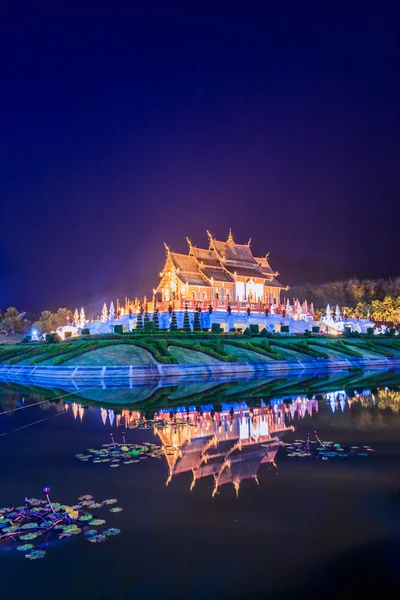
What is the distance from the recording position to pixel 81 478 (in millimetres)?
10109

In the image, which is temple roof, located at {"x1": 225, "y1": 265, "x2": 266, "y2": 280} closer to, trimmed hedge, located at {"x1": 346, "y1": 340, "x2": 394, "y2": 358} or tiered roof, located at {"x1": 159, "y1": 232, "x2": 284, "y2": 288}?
tiered roof, located at {"x1": 159, "y1": 232, "x2": 284, "y2": 288}

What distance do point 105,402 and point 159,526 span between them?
1423 cm

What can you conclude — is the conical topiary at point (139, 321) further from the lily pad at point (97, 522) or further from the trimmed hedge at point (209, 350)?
the lily pad at point (97, 522)

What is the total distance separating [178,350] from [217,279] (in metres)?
25.1

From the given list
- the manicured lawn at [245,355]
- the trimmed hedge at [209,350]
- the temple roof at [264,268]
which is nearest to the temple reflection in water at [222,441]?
the trimmed hedge at [209,350]

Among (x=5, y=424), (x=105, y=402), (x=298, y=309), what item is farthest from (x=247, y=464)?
(x=298, y=309)

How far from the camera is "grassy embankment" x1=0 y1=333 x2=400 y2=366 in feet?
115

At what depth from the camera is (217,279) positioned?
61625 millimetres

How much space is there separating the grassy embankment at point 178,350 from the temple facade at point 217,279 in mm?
13858

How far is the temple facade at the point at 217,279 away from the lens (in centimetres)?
5909

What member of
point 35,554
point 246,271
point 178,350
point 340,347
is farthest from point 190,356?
point 246,271

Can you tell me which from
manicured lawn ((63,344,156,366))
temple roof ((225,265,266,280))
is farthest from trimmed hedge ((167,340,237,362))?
temple roof ((225,265,266,280))

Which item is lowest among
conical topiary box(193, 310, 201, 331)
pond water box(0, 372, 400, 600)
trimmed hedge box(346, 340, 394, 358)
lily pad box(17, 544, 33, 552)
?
pond water box(0, 372, 400, 600)

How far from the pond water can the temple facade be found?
40127 millimetres
